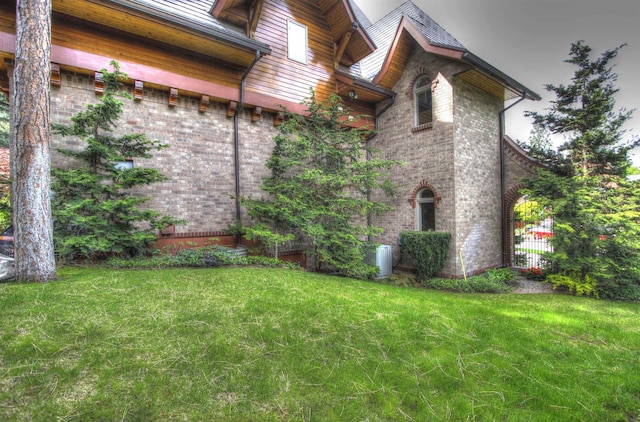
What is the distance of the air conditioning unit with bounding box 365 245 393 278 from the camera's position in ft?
29.7

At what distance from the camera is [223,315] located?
3.42 metres

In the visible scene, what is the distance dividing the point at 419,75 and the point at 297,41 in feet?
13.9

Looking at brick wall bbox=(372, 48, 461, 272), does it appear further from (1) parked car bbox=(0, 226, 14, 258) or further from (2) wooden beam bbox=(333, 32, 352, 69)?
(1) parked car bbox=(0, 226, 14, 258)

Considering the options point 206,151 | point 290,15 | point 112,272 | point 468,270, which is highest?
point 290,15

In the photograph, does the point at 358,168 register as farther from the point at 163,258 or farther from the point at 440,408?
the point at 440,408

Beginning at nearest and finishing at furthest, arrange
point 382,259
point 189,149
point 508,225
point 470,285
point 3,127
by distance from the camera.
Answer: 1. point 189,149
2. point 470,285
3. point 382,259
4. point 508,225
5. point 3,127

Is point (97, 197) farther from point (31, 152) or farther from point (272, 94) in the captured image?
point (272, 94)

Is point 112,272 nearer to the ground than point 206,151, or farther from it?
nearer to the ground

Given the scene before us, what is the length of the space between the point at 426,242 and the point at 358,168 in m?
3.00

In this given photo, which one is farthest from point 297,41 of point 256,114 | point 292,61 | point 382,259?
point 382,259

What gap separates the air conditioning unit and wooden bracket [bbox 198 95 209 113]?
6.41 metres

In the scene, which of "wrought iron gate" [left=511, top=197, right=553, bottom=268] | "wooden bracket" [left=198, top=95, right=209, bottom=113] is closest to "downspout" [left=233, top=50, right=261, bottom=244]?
"wooden bracket" [left=198, top=95, right=209, bottom=113]

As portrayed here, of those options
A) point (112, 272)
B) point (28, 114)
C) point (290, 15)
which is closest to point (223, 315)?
point (112, 272)

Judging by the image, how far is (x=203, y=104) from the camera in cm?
767
